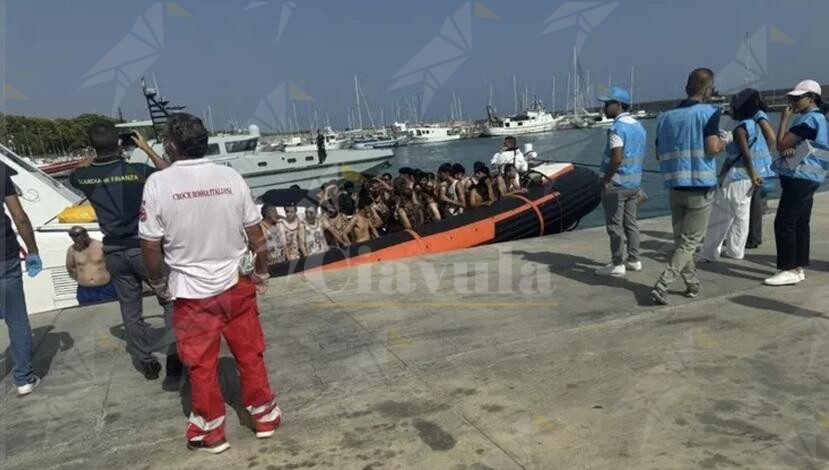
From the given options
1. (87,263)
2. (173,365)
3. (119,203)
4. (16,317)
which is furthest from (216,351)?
(87,263)

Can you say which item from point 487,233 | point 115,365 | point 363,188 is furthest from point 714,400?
point 363,188

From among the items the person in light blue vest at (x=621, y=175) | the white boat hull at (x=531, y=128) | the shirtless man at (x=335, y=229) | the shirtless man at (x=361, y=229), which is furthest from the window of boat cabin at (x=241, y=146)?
the white boat hull at (x=531, y=128)

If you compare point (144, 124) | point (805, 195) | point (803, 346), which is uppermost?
point (144, 124)

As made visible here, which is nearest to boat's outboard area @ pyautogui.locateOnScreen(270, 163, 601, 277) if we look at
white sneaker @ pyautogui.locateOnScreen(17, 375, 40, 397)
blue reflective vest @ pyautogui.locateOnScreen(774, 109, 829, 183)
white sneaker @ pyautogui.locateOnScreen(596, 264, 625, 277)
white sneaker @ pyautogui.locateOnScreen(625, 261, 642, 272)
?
white sneaker @ pyautogui.locateOnScreen(596, 264, 625, 277)

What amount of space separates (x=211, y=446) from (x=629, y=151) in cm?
408

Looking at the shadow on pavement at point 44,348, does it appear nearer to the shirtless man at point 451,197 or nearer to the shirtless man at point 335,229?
the shirtless man at point 335,229

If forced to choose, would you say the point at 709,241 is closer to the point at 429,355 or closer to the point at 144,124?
the point at 429,355

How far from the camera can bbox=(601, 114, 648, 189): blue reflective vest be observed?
490 cm

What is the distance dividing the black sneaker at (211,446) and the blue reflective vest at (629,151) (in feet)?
12.7

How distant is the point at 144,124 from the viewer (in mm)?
16828

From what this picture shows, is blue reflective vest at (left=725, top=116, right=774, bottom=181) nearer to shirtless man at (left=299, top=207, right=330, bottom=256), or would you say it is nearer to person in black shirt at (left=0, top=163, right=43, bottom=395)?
shirtless man at (left=299, top=207, right=330, bottom=256)

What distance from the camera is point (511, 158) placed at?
391 inches

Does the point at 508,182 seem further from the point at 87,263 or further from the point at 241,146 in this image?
the point at 241,146

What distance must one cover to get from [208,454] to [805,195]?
15.0 feet
